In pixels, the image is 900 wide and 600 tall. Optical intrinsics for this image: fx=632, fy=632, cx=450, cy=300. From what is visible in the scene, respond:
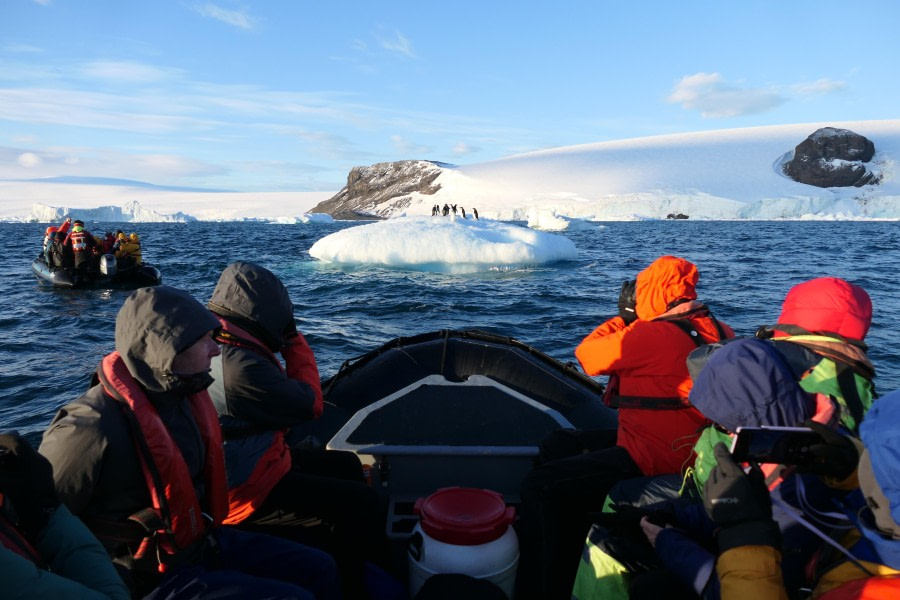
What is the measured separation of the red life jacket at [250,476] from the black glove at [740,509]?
154 centimetres

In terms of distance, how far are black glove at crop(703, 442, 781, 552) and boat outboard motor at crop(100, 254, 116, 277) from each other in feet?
49.5

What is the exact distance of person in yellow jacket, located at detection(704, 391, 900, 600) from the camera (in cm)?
115

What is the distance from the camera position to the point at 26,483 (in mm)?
1353

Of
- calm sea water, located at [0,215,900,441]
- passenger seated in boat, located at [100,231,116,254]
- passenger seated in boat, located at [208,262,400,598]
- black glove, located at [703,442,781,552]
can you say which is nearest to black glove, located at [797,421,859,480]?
black glove, located at [703,442,781,552]

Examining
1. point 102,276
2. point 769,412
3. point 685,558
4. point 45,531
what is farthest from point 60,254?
point 769,412

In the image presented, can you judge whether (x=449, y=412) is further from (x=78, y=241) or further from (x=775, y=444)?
(x=78, y=241)

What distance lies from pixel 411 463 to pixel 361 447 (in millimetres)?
277

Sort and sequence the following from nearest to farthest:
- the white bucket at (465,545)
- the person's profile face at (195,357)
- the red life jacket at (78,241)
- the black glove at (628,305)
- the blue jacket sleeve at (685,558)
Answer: the blue jacket sleeve at (685,558) → the person's profile face at (195,357) → the white bucket at (465,545) → the black glove at (628,305) → the red life jacket at (78,241)

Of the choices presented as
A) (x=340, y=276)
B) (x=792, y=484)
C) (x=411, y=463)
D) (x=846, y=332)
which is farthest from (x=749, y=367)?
(x=340, y=276)

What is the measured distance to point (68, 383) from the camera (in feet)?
23.0

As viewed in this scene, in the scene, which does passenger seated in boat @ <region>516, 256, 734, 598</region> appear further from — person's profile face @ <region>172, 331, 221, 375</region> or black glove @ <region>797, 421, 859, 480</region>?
person's profile face @ <region>172, 331, 221, 375</region>

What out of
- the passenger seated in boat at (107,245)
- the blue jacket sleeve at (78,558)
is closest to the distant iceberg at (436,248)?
the passenger seated in boat at (107,245)

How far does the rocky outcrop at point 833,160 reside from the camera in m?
86.9

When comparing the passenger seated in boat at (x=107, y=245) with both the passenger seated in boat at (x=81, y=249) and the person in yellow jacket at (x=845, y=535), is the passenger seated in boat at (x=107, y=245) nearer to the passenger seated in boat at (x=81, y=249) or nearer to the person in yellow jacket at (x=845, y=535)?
the passenger seated in boat at (x=81, y=249)
